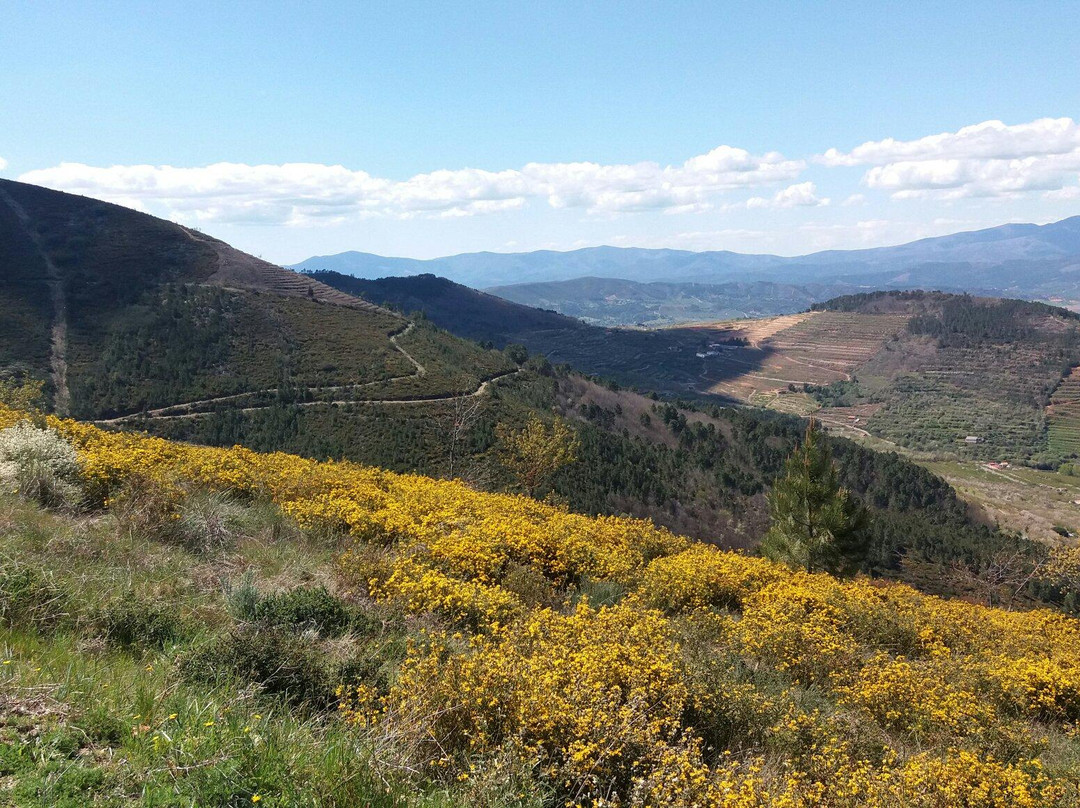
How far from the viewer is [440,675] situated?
464 cm

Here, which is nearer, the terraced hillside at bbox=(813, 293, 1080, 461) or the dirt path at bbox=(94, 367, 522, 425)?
the dirt path at bbox=(94, 367, 522, 425)

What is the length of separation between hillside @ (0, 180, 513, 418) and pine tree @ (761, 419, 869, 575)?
1963 inches

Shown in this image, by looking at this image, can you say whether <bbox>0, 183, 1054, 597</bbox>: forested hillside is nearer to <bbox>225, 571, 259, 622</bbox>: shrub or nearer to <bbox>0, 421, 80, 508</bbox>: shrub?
<bbox>0, 421, 80, 508</bbox>: shrub

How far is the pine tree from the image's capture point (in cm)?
2544

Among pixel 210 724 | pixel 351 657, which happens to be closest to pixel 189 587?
pixel 351 657

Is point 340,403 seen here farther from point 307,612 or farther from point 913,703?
point 913,703

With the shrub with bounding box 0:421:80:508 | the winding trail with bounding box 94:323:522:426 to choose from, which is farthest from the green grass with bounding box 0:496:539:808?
the winding trail with bounding box 94:323:522:426

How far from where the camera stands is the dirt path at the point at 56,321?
2424 inches

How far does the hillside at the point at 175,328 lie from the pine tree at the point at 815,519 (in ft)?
164

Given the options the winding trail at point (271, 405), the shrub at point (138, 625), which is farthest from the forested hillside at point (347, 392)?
the shrub at point (138, 625)

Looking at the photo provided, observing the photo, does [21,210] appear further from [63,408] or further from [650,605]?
[650,605]

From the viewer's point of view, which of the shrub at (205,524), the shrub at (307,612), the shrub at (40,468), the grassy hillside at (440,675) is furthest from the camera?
the shrub at (40,468)

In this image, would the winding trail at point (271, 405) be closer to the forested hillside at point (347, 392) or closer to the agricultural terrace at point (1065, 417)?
the forested hillside at point (347, 392)

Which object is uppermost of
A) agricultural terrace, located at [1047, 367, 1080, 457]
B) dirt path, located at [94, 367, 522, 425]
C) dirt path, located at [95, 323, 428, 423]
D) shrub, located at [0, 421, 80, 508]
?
shrub, located at [0, 421, 80, 508]
